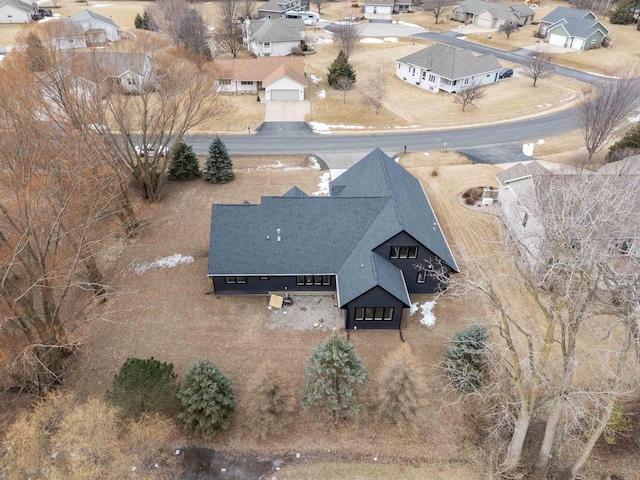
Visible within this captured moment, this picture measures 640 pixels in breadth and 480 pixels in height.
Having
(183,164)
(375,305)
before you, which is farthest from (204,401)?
(183,164)

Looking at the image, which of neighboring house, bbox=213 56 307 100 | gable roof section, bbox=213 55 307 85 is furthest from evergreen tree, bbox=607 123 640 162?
gable roof section, bbox=213 55 307 85

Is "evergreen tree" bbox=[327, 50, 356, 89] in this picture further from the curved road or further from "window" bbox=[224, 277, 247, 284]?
"window" bbox=[224, 277, 247, 284]

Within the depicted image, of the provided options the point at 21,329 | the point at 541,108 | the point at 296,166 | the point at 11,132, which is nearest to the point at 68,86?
the point at 11,132

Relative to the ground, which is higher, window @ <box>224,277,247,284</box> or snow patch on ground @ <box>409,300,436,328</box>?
window @ <box>224,277,247,284</box>

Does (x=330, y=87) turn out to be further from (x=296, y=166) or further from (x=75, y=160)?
(x=75, y=160)

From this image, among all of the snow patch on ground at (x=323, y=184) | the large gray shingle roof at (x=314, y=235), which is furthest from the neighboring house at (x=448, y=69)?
the large gray shingle roof at (x=314, y=235)

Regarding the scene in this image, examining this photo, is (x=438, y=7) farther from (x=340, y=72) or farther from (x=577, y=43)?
(x=340, y=72)

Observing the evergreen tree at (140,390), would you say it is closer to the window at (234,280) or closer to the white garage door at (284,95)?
the window at (234,280)

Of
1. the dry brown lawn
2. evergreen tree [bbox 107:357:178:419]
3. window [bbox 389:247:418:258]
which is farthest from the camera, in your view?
the dry brown lawn
